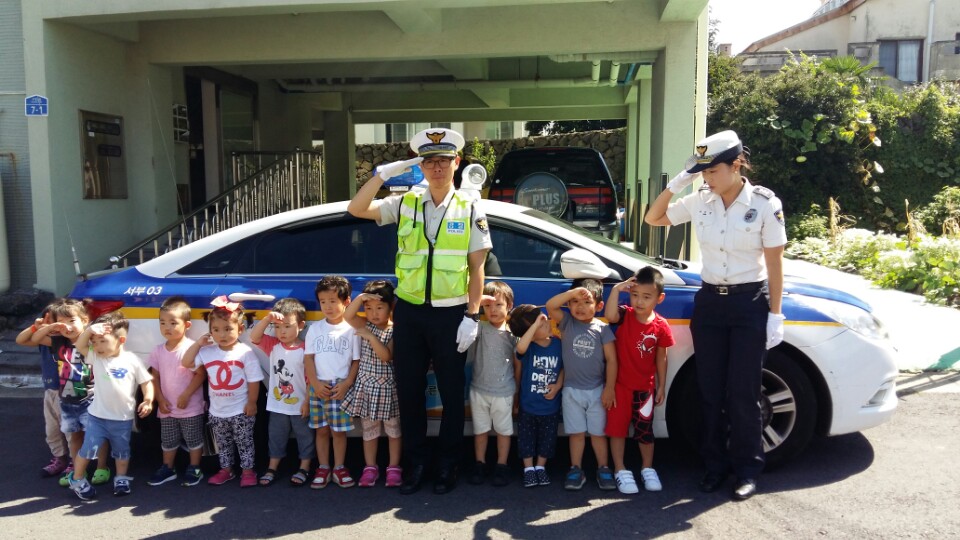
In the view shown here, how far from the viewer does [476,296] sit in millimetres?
4035

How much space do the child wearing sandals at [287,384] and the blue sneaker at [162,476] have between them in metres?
0.54

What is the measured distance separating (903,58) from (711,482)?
1153 inches

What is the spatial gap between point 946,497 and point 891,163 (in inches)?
586

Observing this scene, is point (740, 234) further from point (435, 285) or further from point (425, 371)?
point (425, 371)

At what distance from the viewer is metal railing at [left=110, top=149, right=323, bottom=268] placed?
875 cm

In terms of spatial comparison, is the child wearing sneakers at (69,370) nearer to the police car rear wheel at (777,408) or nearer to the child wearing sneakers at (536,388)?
the child wearing sneakers at (536,388)

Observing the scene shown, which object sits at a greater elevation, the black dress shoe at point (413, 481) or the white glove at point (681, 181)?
the white glove at point (681, 181)

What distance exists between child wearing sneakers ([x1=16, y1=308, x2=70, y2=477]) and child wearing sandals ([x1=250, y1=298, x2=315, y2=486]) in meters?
1.14

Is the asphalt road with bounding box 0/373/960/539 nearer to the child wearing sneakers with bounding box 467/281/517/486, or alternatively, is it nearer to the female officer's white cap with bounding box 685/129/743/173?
the child wearing sneakers with bounding box 467/281/517/486

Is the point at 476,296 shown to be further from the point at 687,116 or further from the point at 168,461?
the point at 687,116

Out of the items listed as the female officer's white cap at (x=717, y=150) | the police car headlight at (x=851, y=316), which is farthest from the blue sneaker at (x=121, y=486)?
the police car headlight at (x=851, y=316)

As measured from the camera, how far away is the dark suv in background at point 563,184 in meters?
9.89

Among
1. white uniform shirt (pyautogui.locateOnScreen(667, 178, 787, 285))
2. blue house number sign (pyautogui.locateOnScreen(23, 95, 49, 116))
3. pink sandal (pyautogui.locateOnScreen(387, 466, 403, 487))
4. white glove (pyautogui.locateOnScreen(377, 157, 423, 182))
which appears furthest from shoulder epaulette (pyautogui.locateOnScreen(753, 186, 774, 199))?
blue house number sign (pyautogui.locateOnScreen(23, 95, 49, 116))

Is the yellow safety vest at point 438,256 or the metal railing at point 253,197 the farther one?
the metal railing at point 253,197
